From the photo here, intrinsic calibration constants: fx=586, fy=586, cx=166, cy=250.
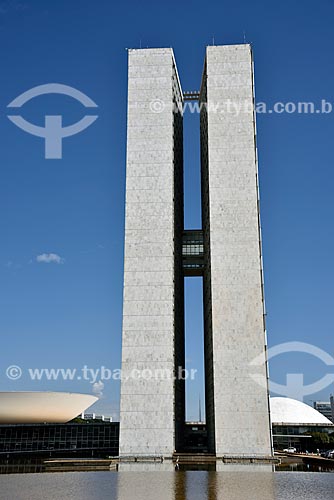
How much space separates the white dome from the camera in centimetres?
5794

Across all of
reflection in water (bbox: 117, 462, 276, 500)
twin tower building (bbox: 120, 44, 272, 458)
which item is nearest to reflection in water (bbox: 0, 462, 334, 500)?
reflection in water (bbox: 117, 462, 276, 500)

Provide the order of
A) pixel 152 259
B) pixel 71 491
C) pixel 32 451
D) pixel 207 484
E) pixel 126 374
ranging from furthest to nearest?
pixel 32 451, pixel 152 259, pixel 126 374, pixel 207 484, pixel 71 491

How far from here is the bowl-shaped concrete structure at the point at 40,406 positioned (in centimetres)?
4189

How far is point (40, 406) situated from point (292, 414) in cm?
2806

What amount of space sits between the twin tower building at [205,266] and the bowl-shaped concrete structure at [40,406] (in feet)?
27.8

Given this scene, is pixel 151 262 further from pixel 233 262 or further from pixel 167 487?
pixel 167 487

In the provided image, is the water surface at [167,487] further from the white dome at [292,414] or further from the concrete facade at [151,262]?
the white dome at [292,414]

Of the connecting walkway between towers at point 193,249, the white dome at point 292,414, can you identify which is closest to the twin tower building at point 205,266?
the connecting walkway between towers at point 193,249

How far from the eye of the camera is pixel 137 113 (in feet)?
135

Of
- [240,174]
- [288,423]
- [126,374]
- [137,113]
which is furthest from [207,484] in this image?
[288,423]

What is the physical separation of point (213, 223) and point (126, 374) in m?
11.4

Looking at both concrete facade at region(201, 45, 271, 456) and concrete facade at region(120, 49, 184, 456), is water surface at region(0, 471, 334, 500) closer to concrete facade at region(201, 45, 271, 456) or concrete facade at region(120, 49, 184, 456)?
concrete facade at region(201, 45, 271, 456)

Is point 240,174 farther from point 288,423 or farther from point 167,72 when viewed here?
point 288,423

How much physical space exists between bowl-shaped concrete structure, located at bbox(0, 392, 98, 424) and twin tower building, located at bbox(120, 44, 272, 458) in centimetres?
847
